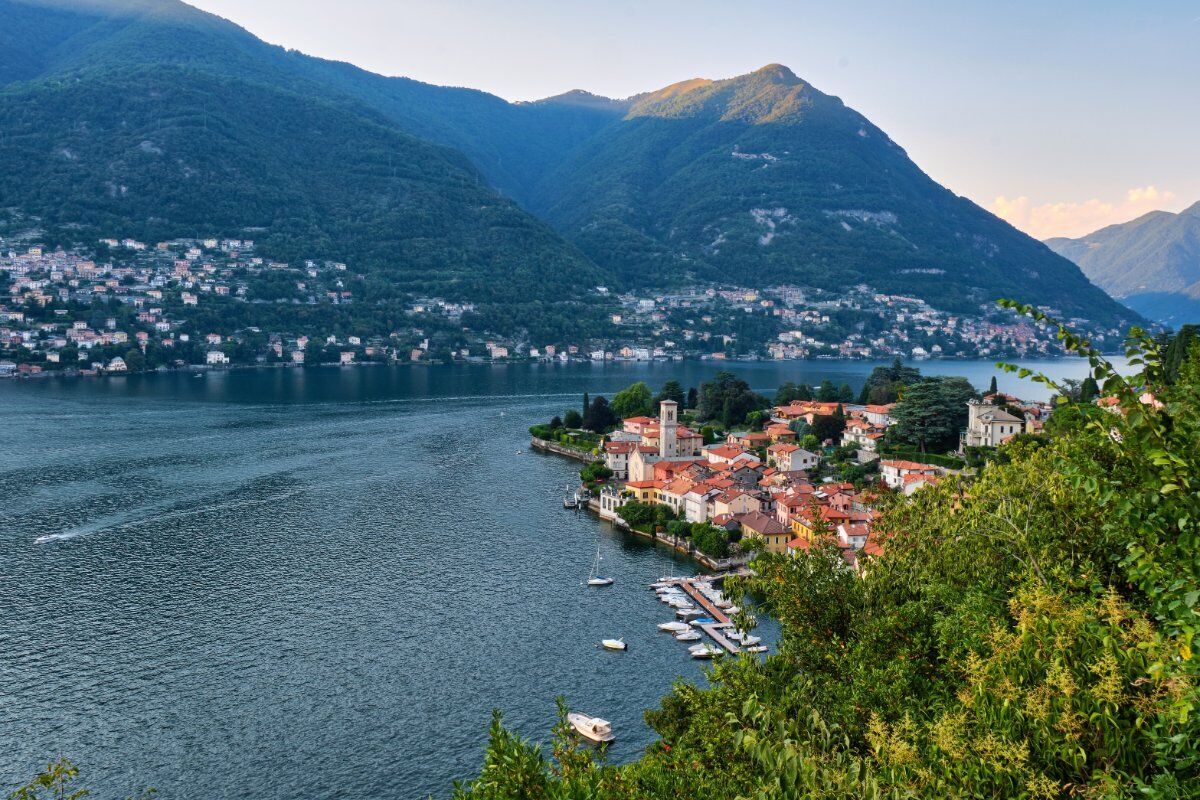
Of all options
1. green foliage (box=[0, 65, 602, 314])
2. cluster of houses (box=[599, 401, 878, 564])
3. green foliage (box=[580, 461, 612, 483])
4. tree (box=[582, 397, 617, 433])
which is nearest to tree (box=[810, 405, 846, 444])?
cluster of houses (box=[599, 401, 878, 564])

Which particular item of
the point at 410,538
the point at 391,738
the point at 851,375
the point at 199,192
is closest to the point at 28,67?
the point at 199,192

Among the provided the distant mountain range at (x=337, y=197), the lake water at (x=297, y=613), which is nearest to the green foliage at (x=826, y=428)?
the lake water at (x=297, y=613)

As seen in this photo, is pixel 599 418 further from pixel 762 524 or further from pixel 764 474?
pixel 762 524

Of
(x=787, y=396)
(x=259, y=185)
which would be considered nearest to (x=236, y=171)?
(x=259, y=185)

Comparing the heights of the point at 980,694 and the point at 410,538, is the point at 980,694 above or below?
above

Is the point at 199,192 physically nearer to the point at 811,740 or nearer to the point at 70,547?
the point at 70,547

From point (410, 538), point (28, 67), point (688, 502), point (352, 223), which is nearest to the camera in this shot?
point (410, 538)

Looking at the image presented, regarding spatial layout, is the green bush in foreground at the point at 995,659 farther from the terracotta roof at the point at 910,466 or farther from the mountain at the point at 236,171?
the mountain at the point at 236,171
